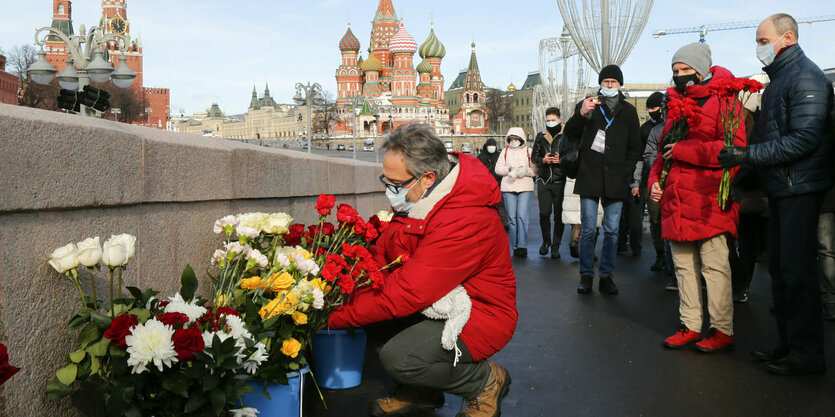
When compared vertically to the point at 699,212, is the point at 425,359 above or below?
below

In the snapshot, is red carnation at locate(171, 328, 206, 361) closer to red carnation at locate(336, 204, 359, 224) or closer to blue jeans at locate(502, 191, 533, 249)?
red carnation at locate(336, 204, 359, 224)

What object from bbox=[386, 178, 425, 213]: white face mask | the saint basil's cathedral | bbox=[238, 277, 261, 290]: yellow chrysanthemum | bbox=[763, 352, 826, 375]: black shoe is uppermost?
the saint basil's cathedral

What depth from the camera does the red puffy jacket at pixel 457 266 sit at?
3.37m

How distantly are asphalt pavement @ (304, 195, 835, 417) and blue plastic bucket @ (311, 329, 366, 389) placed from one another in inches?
2.6

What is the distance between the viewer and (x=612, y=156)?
7.02 metres

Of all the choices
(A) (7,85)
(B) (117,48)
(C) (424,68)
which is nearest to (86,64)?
(A) (7,85)

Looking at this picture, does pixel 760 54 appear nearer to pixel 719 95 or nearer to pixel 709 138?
pixel 719 95

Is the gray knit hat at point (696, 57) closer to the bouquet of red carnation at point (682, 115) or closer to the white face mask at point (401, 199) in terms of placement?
the bouquet of red carnation at point (682, 115)

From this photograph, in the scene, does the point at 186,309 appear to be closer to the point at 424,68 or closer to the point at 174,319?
the point at 174,319

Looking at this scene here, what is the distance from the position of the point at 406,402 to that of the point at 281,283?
1.05 m

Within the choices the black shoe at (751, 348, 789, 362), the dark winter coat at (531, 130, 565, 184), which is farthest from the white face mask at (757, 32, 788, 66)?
the dark winter coat at (531, 130, 565, 184)

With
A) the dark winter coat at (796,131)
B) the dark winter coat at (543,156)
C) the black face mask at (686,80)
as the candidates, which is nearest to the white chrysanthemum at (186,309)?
the dark winter coat at (796,131)

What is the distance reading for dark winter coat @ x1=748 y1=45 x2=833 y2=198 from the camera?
4336mm

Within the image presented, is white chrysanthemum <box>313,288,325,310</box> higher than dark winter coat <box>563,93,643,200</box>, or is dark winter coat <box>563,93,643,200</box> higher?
dark winter coat <box>563,93,643,200</box>
